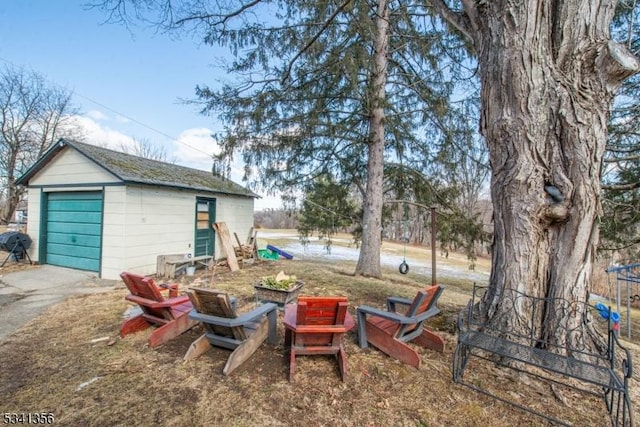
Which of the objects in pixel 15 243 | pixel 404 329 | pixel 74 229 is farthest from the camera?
pixel 15 243

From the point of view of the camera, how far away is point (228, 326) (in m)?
2.75

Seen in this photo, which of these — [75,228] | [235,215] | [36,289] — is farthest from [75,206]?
[235,215]

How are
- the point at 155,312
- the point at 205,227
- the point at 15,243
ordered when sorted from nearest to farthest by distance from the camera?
the point at 155,312 → the point at 15,243 → the point at 205,227

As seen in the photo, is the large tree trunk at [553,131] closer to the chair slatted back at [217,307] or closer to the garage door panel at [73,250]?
the chair slatted back at [217,307]

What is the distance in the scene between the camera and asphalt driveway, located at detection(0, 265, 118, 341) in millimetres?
4426

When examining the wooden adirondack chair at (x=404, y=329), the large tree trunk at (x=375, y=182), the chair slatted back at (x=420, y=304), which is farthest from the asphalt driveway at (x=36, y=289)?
the large tree trunk at (x=375, y=182)

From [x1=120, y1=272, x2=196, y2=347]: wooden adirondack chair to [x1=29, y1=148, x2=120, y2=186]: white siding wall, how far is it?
14.5ft

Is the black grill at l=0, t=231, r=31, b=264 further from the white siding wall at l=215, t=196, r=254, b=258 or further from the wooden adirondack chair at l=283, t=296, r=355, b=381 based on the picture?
the wooden adirondack chair at l=283, t=296, r=355, b=381

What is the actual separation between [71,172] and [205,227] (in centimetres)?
356

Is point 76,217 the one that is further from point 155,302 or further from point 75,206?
point 155,302

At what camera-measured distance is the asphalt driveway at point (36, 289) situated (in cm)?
443

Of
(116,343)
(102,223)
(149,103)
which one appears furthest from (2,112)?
(116,343)

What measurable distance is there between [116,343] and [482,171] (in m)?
→ 7.75

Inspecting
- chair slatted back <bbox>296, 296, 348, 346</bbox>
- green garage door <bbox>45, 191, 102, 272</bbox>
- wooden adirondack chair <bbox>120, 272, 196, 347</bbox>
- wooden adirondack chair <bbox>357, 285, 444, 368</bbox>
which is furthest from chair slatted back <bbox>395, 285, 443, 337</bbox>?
green garage door <bbox>45, 191, 102, 272</bbox>
